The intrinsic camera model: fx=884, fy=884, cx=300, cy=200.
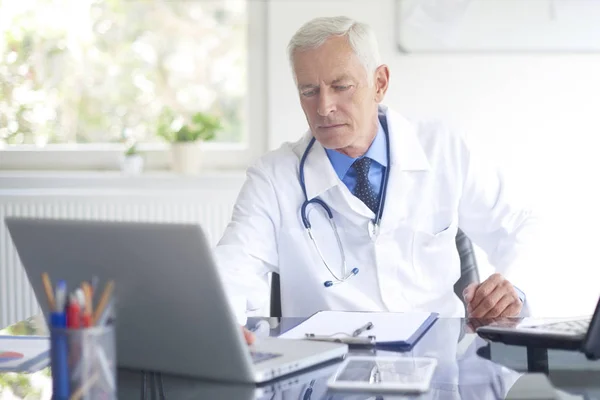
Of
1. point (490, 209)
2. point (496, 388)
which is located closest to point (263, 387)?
point (496, 388)

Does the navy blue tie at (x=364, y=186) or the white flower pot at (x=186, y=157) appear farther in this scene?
the white flower pot at (x=186, y=157)

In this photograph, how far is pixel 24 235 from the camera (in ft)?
4.10

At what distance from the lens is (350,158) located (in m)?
2.13

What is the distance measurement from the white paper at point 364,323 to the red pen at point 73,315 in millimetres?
551

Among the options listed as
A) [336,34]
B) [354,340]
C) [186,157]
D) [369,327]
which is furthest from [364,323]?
[186,157]

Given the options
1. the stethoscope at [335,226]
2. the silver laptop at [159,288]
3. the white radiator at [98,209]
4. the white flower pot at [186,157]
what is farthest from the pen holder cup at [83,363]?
the white flower pot at [186,157]

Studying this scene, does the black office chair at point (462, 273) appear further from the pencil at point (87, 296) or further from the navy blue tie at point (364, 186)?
the pencil at point (87, 296)

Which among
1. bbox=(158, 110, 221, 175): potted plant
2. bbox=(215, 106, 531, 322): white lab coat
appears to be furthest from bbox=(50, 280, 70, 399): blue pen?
bbox=(158, 110, 221, 175): potted plant

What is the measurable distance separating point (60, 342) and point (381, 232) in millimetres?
1138

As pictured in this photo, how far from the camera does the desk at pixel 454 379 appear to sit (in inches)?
46.2

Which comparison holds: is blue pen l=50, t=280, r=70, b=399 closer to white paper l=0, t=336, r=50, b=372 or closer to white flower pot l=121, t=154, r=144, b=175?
white paper l=0, t=336, r=50, b=372

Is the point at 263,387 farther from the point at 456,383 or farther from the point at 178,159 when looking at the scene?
the point at 178,159

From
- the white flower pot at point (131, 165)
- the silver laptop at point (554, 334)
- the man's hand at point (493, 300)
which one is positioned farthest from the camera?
the white flower pot at point (131, 165)

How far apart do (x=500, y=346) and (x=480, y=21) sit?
A: 2150 millimetres
